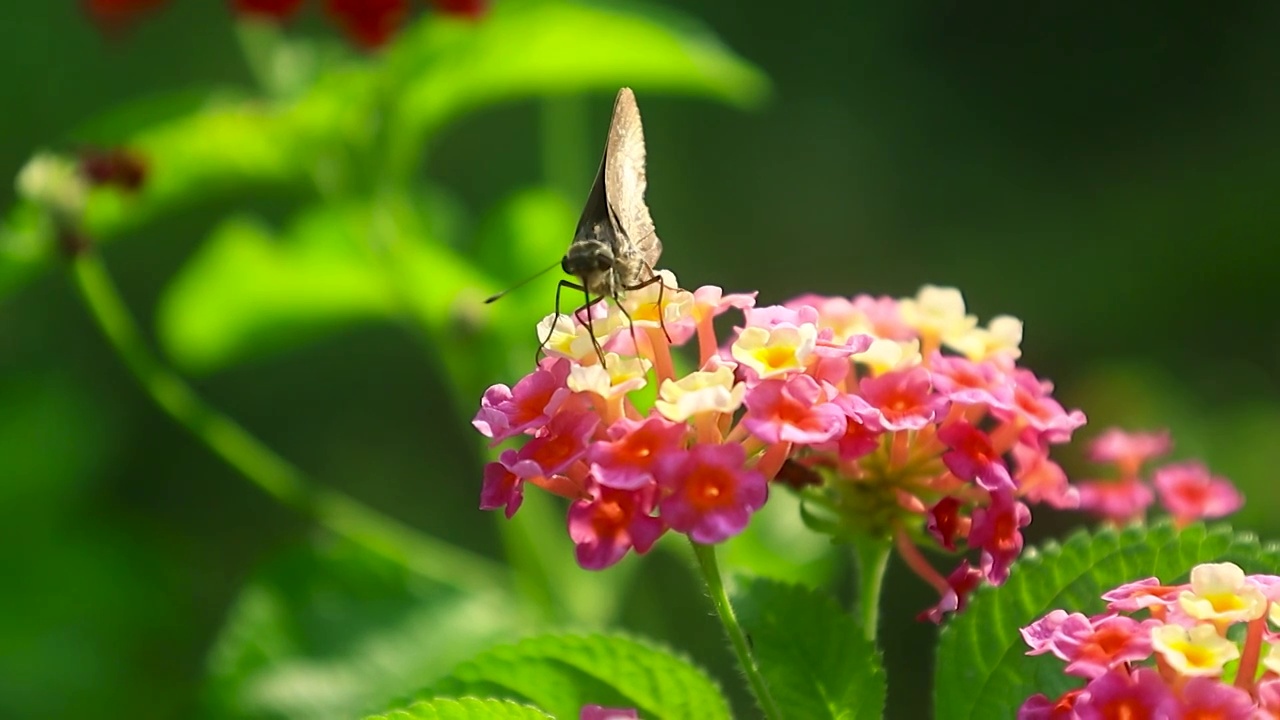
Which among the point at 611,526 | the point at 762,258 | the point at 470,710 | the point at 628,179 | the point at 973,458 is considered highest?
the point at 762,258

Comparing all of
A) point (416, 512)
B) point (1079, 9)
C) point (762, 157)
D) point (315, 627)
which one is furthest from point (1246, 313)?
point (315, 627)

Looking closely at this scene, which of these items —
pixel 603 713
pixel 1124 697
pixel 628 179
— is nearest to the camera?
pixel 1124 697

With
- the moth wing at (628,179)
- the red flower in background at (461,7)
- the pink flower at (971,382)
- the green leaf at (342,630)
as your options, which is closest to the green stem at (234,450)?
the green leaf at (342,630)

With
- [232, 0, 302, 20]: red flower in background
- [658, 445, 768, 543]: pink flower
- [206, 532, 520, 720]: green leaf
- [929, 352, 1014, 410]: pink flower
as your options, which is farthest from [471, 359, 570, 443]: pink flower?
[232, 0, 302, 20]: red flower in background

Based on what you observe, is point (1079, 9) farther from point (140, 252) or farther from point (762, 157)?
point (140, 252)

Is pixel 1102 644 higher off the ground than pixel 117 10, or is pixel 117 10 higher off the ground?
pixel 117 10

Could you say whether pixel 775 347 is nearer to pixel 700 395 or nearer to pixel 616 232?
pixel 700 395

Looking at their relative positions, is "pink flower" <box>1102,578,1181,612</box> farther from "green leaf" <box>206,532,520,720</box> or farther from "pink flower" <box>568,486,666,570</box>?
"green leaf" <box>206,532,520,720</box>

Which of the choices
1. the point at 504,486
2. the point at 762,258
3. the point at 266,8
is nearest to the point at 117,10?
the point at 266,8
